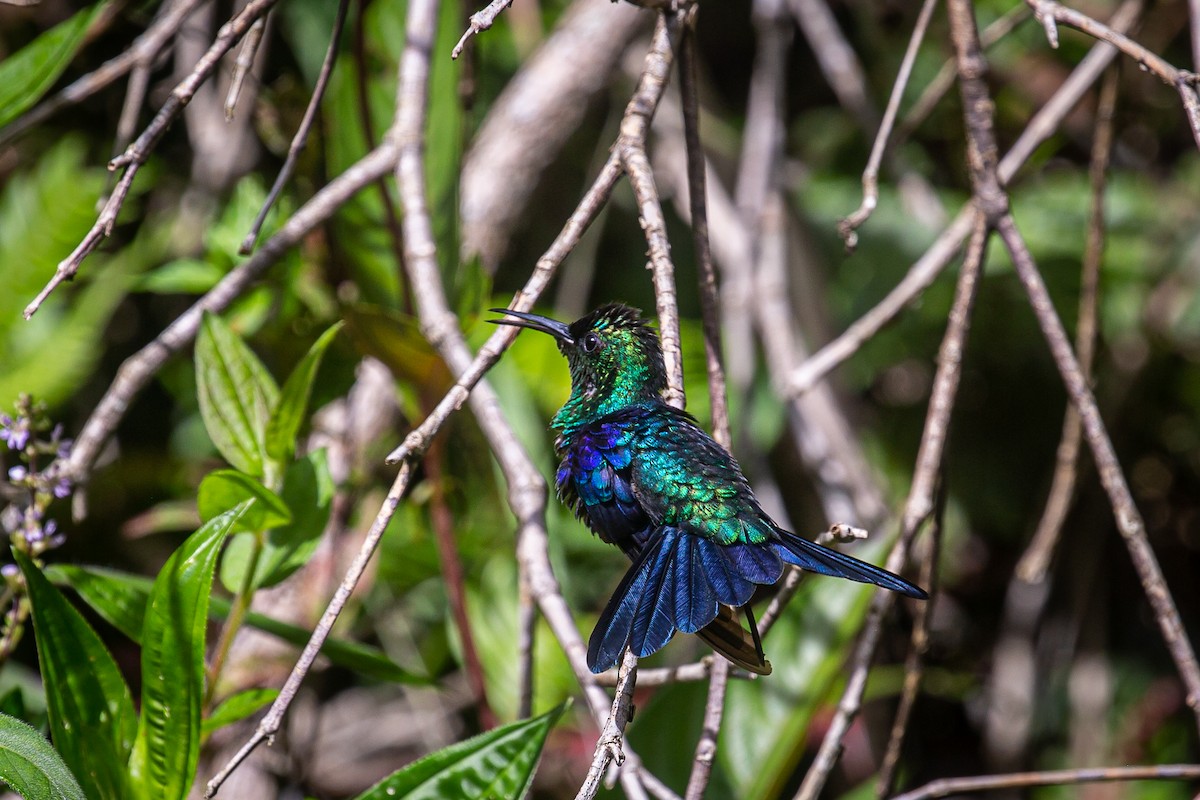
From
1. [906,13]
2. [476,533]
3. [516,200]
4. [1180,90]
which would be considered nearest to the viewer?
[1180,90]

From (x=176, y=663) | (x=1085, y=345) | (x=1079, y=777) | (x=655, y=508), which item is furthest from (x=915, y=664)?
(x=176, y=663)

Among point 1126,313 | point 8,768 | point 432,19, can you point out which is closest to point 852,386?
point 1126,313

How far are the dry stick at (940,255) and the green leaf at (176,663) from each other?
1.25 meters

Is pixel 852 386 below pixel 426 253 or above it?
above

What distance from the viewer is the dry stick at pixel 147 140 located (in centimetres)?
146

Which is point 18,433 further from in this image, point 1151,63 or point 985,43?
point 985,43

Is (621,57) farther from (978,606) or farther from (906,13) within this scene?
(978,606)

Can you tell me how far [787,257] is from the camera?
3568 millimetres

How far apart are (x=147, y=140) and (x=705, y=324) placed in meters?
0.86

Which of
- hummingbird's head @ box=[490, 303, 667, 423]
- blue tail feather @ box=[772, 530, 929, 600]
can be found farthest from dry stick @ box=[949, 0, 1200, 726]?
hummingbird's head @ box=[490, 303, 667, 423]

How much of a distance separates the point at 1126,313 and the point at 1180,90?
2.06m

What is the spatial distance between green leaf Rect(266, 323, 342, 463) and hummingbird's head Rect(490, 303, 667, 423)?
0.48 m

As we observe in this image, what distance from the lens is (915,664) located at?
201 centimetres

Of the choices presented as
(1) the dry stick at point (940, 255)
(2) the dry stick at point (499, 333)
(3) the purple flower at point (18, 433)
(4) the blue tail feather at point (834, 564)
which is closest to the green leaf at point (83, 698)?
(3) the purple flower at point (18, 433)
